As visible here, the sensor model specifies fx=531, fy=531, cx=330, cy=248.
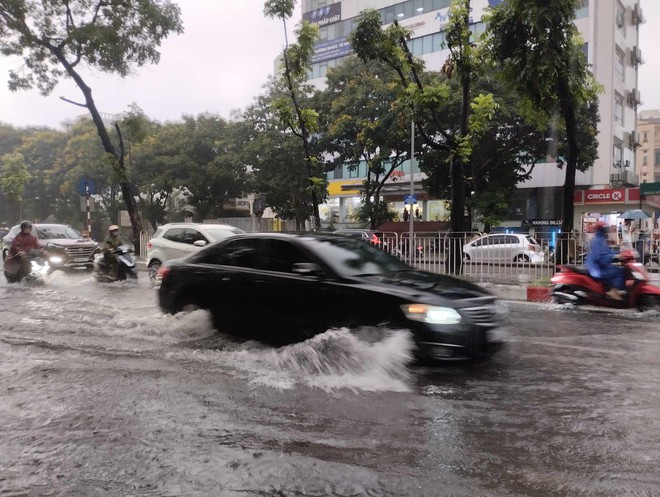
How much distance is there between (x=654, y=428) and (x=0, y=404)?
5.03 metres

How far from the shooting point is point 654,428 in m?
3.77

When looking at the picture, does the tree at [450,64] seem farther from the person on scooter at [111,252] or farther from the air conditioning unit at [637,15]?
the air conditioning unit at [637,15]

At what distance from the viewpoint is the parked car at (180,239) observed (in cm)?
1234

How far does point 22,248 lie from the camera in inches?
497

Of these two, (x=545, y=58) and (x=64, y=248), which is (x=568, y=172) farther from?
(x=64, y=248)

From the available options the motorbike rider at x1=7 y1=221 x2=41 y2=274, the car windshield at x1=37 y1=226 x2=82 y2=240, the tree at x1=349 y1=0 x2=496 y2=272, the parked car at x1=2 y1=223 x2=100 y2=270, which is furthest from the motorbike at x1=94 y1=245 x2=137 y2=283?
the tree at x1=349 y1=0 x2=496 y2=272

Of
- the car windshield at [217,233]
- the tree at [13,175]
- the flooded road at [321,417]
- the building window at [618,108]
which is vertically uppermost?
the building window at [618,108]

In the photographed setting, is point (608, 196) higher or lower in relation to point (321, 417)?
higher

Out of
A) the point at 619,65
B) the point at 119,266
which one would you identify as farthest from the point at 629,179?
the point at 119,266

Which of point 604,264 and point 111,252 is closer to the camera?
point 604,264

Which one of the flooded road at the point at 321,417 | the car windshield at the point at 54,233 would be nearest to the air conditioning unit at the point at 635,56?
the flooded road at the point at 321,417

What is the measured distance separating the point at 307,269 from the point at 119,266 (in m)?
8.89

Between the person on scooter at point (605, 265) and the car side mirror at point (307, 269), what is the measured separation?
5.20 m

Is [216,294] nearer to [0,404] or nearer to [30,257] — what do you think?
[0,404]
